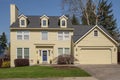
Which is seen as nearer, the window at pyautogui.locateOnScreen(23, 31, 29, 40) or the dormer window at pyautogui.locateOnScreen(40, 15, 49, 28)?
the window at pyautogui.locateOnScreen(23, 31, 29, 40)

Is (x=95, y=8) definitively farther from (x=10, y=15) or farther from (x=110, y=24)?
(x=10, y=15)

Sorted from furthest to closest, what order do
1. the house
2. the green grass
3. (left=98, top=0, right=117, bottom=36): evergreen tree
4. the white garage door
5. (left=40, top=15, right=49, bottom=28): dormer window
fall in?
(left=98, top=0, right=117, bottom=36): evergreen tree → (left=40, top=15, right=49, bottom=28): dormer window → the white garage door → the house → the green grass

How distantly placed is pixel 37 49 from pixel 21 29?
3.73 meters

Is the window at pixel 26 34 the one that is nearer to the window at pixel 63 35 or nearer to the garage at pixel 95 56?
the window at pixel 63 35

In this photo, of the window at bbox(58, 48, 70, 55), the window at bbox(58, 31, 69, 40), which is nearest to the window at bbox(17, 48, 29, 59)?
the window at bbox(58, 48, 70, 55)

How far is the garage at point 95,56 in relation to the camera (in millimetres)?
37406

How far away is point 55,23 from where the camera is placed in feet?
133

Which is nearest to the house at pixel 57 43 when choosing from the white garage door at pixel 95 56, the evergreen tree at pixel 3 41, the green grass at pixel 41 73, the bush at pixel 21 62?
the white garage door at pixel 95 56

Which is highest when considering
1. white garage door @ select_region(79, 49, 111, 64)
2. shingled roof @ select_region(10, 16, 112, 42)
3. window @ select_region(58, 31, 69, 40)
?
shingled roof @ select_region(10, 16, 112, 42)

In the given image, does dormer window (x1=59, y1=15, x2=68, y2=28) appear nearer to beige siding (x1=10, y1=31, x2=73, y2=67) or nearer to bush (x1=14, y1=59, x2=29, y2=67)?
beige siding (x1=10, y1=31, x2=73, y2=67)

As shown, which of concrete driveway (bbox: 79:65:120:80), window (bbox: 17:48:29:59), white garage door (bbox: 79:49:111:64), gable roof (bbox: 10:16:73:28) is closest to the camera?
concrete driveway (bbox: 79:65:120:80)

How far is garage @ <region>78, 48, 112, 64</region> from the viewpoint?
37.4 meters

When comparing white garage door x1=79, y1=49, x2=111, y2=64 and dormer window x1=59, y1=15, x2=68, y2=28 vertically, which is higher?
dormer window x1=59, y1=15, x2=68, y2=28

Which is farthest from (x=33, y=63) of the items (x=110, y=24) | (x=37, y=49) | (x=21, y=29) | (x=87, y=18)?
(x=110, y=24)
